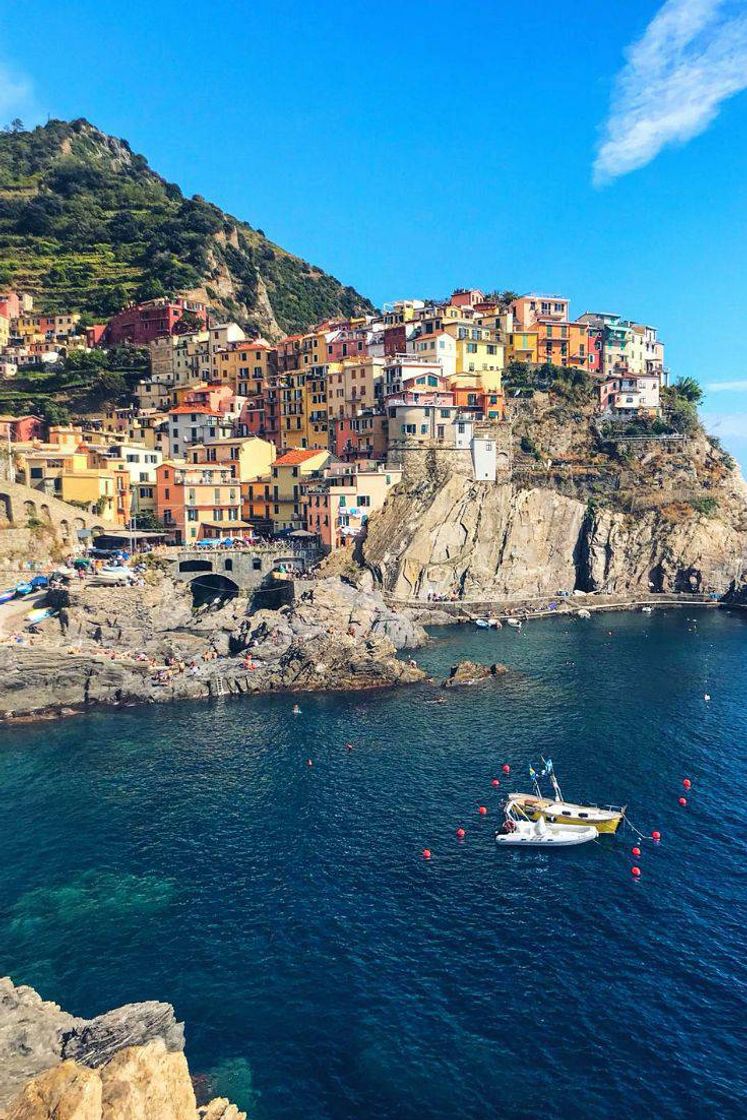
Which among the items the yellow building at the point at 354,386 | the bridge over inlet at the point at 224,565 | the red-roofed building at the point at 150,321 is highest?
the red-roofed building at the point at 150,321

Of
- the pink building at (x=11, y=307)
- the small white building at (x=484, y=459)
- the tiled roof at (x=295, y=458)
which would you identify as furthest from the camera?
the pink building at (x=11, y=307)

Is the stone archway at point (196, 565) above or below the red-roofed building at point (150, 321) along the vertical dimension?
below

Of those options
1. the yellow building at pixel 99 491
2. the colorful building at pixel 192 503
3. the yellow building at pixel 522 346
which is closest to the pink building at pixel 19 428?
the yellow building at pixel 99 491

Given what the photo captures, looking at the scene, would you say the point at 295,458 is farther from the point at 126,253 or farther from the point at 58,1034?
the point at 126,253

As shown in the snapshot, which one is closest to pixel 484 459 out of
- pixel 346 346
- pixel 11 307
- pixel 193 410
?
pixel 346 346

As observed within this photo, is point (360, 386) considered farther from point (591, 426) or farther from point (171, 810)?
point (171, 810)

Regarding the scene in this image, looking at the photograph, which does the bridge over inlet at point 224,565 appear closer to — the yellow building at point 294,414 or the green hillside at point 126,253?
the yellow building at point 294,414
